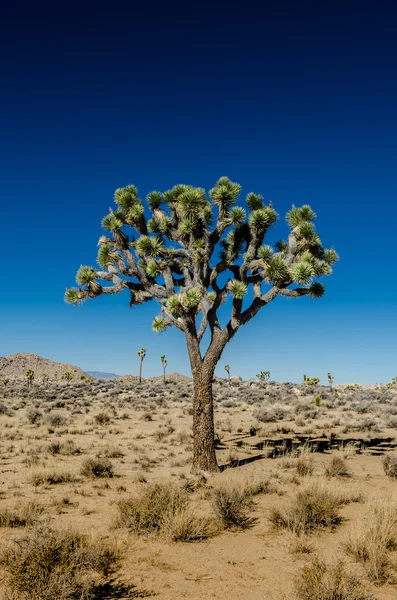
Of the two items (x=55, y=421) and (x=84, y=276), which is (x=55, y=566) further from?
(x=55, y=421)

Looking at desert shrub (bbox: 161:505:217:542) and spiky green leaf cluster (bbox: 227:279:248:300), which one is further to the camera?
spiky green leaf cluster (bbox: 227:279:248:300)

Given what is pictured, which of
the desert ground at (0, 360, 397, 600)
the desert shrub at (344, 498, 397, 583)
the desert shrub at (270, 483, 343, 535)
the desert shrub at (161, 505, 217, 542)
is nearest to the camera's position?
the desert ground at (0, 360, 397, 600)

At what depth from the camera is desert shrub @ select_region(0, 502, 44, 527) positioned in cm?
625

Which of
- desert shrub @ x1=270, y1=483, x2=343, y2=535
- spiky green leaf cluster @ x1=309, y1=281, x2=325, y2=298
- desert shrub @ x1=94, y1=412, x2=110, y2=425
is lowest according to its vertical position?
desert shrub @ x1=270, y1=483, x2=343, y2=535

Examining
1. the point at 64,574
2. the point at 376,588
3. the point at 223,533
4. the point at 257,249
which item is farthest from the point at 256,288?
the point at 64,574

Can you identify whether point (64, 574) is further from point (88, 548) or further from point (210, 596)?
point (210, 596)

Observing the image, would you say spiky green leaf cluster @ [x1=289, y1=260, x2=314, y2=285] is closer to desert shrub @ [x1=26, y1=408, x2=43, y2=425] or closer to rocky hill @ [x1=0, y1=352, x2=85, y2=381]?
desert shrub @ [x1=26, y1=408, x2=43, y2=425]

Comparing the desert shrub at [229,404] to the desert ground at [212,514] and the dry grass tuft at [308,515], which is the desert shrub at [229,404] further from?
the dry grass tuft at [308,515]

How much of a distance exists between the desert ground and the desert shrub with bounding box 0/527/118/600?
3 centimetres

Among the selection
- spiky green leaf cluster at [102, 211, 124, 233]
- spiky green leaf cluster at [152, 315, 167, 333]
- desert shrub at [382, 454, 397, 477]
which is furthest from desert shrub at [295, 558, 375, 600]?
spiky green leaf cluster at [102, 211, 124, 233]

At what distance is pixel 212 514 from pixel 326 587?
3.41 metres

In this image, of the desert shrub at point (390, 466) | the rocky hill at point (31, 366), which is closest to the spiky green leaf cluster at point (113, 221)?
the desert shrub at point (390, 466)

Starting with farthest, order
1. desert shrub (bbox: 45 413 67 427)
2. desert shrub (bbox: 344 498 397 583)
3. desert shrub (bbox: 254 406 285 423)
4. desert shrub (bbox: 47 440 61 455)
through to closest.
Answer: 1. desert shrub (bbox: 254 406 285 423)
2. desert shrub (bbox: 45 413 67 427)
3. desert shrub (bbox: 47 440 61 455)
4. desert shrub (bbox: 344 498 397 583)

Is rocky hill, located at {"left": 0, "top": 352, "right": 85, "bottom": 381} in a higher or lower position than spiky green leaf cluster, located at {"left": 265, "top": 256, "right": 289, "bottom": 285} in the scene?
higher
